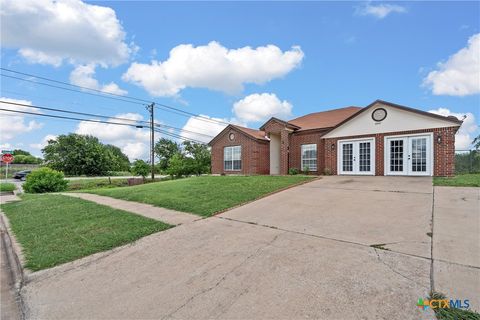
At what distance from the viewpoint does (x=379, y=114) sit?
43.0ft

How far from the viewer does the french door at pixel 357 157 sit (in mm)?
13281

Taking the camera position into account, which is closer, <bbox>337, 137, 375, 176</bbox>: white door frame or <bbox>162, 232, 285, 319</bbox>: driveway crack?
<bbox>162, 232, 285, 319</bbox>: driveway crack

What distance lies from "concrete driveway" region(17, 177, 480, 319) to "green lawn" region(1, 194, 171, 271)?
371mm

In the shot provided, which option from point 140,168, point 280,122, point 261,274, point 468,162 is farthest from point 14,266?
point 468,162

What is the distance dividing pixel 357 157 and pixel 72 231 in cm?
1380

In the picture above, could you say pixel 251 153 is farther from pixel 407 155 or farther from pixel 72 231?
pixel 72 231

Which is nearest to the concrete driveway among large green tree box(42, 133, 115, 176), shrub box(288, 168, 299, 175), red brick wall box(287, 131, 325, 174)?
red brick wall box(287, 131, 325, 174)

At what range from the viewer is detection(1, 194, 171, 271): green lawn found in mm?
4238

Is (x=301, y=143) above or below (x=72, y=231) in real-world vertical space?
above

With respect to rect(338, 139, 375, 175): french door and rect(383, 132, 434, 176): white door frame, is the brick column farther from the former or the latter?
rect(383, 132, 434, 176): white door frame

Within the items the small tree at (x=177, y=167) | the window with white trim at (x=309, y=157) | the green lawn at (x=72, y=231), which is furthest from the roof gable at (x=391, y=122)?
the small tree at (x=177, y=167)

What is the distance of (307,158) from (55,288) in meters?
15.2

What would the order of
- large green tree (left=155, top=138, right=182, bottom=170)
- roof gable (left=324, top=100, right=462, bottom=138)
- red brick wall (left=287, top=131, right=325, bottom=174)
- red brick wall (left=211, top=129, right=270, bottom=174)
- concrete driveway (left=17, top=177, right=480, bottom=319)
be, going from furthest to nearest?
large green tree (left=155, top=138, right=182, bottom=170) < red brick wall (left=211, top=129, right=270, bottom=174) < red brick wall (left=287, top=131, right=325, bottom=174) < roof gable (left=324, top=100, right=462, bottom=138) < concrete driveway (left=17, top=177, right=480, bottom=319)

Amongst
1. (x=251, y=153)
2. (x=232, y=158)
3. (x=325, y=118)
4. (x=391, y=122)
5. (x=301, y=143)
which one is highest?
(x=325, y=118)
